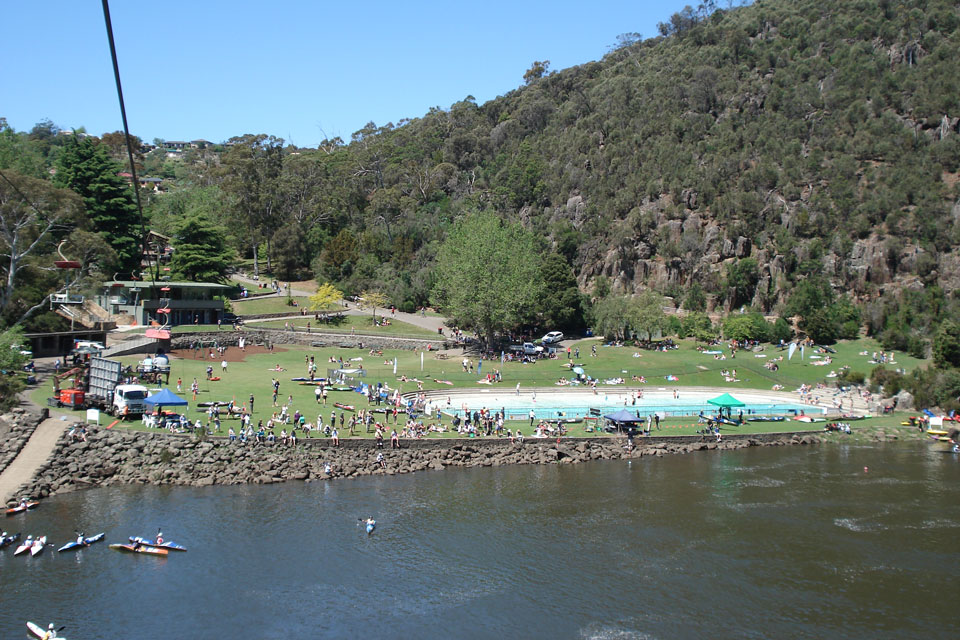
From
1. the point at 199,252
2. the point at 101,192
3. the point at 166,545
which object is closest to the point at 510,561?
the point at 166,545

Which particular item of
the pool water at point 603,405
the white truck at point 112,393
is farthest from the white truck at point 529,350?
the white truck at point 112,393

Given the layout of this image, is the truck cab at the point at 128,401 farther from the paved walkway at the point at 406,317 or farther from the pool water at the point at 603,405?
the paved walkway at the point at 406,317

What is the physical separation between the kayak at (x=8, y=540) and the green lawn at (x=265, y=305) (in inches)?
2084

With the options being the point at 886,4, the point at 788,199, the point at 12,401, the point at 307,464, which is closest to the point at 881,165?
the point at 788,199

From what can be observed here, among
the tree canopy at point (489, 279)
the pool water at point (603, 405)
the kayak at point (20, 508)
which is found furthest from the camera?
the tree canopy at point (489, 279)

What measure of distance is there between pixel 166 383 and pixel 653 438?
31.6 m

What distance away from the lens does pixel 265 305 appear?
8775 centimetres

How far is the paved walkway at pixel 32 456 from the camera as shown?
35812mm

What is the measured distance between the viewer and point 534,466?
43281 millimetres

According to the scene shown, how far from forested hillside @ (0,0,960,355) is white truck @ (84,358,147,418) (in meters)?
35.7

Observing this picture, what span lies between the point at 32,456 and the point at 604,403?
34.7 metres

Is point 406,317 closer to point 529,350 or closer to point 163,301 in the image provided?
point 529,350

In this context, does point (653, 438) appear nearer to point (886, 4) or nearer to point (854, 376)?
point (854, 376)

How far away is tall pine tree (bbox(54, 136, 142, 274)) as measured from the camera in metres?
81.5
